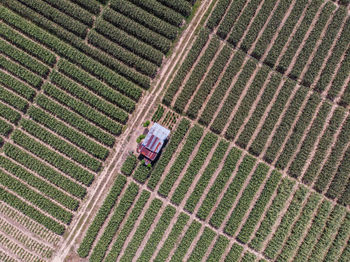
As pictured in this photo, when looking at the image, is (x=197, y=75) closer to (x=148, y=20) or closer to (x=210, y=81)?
(x=210, y=81)

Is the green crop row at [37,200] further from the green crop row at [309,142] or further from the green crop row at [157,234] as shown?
the green crop row at [309,142]

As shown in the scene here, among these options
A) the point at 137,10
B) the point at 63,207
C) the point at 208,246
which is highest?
the point at 137,10

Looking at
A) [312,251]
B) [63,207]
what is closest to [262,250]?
[312,251]

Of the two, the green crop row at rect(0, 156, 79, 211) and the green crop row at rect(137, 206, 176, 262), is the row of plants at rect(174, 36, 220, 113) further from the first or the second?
the green crop row at rect(0, 156, 79, 211)

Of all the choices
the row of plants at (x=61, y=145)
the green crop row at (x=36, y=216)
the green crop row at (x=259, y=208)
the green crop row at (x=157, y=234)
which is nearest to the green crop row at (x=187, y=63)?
the row of plants at (x=61, y=145)

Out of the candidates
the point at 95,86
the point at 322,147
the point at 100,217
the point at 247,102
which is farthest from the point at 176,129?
the point at 322,147

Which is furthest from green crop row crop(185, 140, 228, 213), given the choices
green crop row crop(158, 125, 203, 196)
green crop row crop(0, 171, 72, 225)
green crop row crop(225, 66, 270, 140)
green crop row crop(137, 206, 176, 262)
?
green crop row crop(0, 171, 72, 225)

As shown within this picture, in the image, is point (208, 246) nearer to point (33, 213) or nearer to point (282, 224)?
point (282, 224)

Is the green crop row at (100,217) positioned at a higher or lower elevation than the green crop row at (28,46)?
lower
